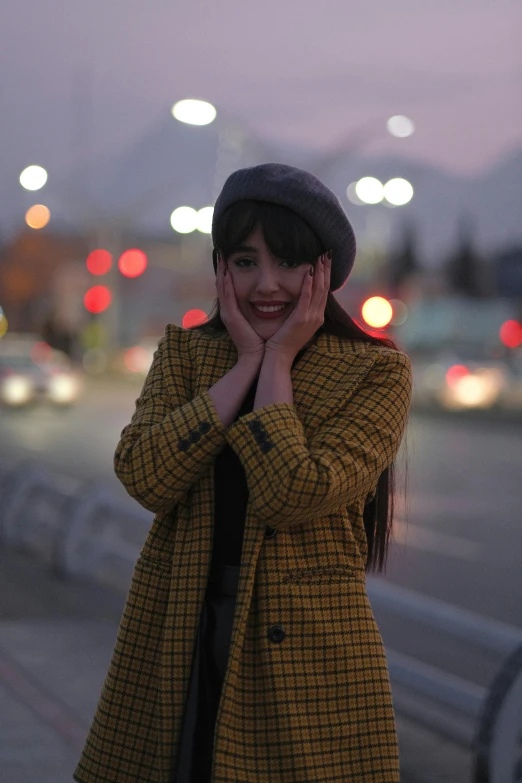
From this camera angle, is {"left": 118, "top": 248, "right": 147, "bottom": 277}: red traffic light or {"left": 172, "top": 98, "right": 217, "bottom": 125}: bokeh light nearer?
{"left": 172, "top": 98, "right": 217, "bottom": 125}: bokeh light

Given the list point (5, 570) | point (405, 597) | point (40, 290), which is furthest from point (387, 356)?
point (40, 290)

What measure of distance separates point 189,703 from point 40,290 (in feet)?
299

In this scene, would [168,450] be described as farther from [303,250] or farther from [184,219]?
[184,219]

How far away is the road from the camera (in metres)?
4.67

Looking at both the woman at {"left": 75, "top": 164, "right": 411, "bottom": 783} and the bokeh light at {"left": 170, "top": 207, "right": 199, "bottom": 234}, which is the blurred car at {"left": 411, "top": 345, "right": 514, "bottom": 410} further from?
the woman at {"left": 75, "top": 164, "right": 411, "bottom": 783}

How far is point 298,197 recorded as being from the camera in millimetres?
2123

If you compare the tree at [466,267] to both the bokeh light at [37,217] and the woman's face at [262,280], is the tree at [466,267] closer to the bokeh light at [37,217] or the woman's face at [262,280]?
the bokeh light at [37,217]

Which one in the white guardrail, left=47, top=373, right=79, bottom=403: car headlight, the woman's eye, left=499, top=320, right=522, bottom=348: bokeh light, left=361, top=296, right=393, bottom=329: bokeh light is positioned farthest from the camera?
left=499, top=320, right=522, bottom=348: bokeh light

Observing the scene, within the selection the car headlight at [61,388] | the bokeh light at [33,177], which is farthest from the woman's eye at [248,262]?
the car headlight at [61,388]

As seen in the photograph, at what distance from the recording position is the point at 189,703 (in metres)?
2.05

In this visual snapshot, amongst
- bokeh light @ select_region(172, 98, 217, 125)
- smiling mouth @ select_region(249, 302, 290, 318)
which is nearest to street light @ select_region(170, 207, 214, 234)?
bokeh light @ select_region(172, 98, 217, 125)

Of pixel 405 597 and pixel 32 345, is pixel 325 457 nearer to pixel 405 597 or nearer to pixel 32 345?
pixel 405 597

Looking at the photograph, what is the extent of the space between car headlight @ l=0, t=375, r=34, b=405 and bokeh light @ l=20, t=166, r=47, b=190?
32.4ft

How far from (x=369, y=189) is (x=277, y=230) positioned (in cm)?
1893
